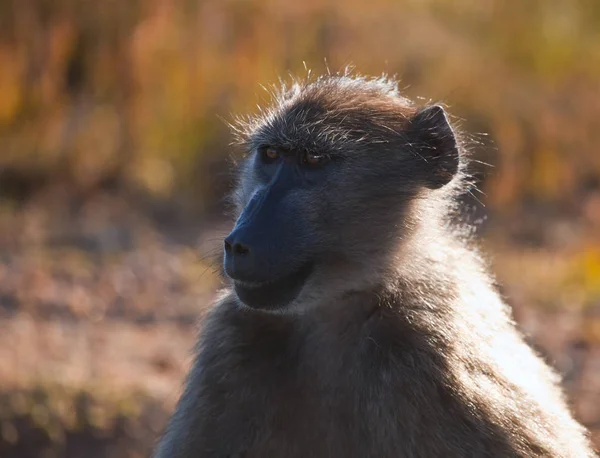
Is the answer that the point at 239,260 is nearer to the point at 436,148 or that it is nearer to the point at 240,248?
the point at 240,248

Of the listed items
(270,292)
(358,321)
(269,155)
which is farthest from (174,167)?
(270,292)

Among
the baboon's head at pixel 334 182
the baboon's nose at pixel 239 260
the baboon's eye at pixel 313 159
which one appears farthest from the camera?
the baboon's eye at pixel 313 159

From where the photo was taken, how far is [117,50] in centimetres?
897

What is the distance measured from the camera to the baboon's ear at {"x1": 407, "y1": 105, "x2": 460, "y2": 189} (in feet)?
11.4

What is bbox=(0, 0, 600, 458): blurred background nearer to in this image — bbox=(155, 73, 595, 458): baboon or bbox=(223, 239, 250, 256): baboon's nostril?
bbox=(155, 73, 595, 458): baboon

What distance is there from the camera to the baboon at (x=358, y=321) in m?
3.06

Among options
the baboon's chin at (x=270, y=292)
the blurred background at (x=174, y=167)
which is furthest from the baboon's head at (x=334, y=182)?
the blurred background at (x=174, y=167)

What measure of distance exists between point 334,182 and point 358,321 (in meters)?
0.42

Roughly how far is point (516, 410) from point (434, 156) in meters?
0.84

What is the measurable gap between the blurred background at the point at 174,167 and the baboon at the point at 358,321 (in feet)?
3.93

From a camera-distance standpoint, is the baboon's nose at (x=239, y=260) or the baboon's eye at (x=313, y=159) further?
the baboon's eye at (x=313, y=159)

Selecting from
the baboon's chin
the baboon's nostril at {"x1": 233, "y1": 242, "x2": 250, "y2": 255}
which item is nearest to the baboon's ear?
the baboon's chin

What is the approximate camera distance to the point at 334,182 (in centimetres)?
335

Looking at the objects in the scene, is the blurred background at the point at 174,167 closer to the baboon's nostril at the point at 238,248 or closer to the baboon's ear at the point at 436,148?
the baboon's ear at the point at 436,148
